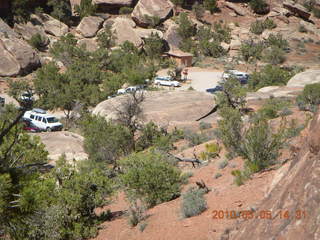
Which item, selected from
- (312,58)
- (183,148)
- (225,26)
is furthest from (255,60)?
(183,148)

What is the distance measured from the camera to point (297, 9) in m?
78.4

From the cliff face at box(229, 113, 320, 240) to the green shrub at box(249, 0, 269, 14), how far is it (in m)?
76.6

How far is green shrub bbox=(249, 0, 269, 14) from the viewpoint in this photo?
79.7 meters

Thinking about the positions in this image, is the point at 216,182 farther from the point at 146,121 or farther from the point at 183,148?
the point at 146,121

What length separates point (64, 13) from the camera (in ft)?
Result: 224

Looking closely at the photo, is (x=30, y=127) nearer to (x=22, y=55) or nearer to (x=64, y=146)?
(x=64, y=146)

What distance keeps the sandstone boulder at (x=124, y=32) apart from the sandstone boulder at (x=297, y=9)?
3120cm

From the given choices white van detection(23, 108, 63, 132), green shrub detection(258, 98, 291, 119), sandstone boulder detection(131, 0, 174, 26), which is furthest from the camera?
sandstone boulder detection(131, 0, 174, 26)

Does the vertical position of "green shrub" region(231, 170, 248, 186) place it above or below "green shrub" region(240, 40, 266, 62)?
above

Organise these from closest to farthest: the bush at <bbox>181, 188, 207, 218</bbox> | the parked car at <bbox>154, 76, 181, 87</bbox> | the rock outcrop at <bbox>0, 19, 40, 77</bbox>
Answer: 1. the bush at <bbox>181, 188, 207, 218</bbox>
2. the parked car at <bbox>154, 76, 181, 87</bbox>
3. the rock outcrop at <bbox>0, 19, 40, 77</bbox>

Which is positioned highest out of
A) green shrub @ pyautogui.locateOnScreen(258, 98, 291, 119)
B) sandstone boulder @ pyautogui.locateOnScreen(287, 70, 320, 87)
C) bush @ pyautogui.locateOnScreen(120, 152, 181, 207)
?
bush @ pyautogui.locateOnScreen(120, 152, 181, 207)

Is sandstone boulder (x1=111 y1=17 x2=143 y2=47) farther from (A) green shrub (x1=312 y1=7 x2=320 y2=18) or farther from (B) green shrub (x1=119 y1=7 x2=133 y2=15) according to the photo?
(A) green shrub (x1=312 y1=7 x2=320 y2=18)

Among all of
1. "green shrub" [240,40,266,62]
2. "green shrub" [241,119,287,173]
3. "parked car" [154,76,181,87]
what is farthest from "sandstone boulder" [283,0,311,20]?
"green shrub" [241,119,287,173]

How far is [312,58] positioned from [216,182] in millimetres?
52899
